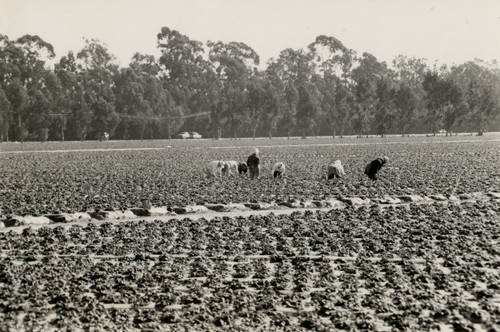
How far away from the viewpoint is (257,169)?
87.2ft

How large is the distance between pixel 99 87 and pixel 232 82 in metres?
29.6

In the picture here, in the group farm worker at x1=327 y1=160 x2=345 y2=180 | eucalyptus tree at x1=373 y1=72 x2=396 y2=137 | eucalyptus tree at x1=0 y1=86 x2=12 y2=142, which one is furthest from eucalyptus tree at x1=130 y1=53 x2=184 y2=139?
farm worker at x1=327 y1=160 x2=345 y2=180

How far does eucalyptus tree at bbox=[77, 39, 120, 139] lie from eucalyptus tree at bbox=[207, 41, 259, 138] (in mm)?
14155

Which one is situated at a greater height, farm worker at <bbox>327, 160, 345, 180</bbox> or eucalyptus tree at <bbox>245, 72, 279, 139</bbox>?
eucalyptus tree at <bbox>245, 72, 279, 139</bbox>

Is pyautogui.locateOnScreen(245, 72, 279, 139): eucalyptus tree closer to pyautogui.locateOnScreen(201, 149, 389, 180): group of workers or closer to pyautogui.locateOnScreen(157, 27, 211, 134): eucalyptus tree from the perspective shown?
pyautogui.locateOnScreen(157, 27, 211, 134): eucalyptus tree

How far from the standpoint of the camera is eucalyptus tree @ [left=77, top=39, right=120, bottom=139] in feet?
280

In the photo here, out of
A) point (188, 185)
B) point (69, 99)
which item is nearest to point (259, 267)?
point (188, 185)

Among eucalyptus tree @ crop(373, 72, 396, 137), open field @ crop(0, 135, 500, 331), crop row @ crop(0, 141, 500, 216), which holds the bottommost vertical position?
crop row @ crop(0, 141, 500, 216)

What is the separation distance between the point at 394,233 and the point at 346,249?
81.6 inches

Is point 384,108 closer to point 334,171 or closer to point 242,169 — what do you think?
point 242,169

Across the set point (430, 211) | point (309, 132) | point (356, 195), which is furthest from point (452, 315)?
point (309, 132)

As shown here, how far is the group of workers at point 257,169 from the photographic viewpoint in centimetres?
2586

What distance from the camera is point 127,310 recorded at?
27.0 ft

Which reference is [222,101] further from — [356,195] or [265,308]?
[265,308]
